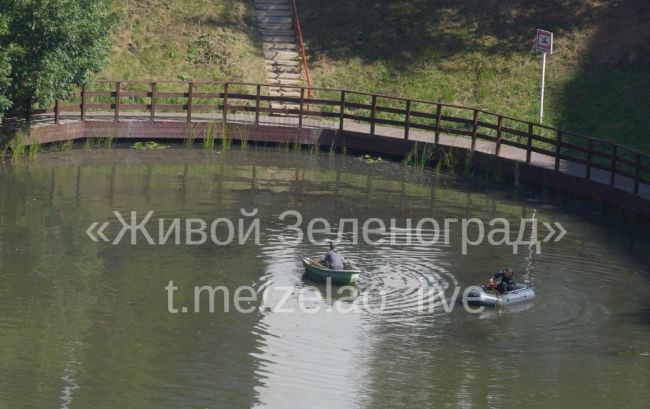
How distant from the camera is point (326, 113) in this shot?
4919 centimetres

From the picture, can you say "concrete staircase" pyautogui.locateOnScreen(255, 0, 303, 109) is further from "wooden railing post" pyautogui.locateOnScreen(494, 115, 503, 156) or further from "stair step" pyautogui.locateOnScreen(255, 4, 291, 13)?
"wooden railing post" pyautogui.locateOnScreen(494, 115, 503, 156)

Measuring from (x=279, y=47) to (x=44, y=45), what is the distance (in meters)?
16.0

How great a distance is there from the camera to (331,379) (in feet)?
82.0

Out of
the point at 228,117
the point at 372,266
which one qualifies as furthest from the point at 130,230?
the point at 228,117

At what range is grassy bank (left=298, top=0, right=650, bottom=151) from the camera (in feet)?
166

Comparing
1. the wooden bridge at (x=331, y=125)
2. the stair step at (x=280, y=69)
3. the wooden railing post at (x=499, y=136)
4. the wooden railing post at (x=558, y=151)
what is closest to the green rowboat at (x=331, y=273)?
the wooden bridge at (x=331, y=125)

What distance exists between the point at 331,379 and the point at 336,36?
33.4m

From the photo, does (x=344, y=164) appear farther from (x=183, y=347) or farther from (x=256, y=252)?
(x=183, y=347)

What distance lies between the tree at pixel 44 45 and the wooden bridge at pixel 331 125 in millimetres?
2473

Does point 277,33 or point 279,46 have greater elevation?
point 277,33

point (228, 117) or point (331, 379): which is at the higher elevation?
point (228, 117)

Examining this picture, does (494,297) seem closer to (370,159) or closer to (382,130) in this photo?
(370,159)

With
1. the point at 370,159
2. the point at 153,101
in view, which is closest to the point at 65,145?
the point at 153,101

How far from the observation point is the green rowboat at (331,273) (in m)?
30.4
